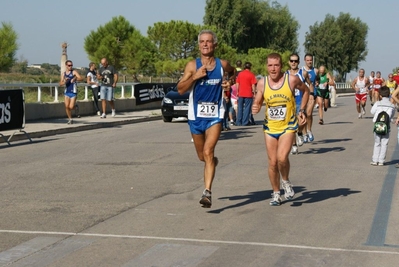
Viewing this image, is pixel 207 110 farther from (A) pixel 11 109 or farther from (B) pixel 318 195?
(A) pixel 11 109

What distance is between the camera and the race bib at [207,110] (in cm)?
927

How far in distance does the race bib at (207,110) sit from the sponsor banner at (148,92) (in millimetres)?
24235

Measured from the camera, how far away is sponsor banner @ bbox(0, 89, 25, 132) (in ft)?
58.9

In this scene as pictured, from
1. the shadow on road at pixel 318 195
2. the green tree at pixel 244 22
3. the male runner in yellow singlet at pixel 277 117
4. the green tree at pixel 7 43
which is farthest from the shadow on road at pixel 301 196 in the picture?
the green tree at pixel 244 22

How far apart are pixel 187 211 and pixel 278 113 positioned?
1.62 m

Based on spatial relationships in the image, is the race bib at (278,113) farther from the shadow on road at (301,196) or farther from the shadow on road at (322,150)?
the shadow on road at (322,150)

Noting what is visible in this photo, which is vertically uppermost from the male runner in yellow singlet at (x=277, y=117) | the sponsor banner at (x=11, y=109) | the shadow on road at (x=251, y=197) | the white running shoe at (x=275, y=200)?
the male runner in yellow singlet at (x=277, y=117)

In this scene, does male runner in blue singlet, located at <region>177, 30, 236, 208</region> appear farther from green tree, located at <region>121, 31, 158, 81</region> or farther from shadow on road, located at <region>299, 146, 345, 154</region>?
green tree, located at <region>121, 31, 158, 81</region>

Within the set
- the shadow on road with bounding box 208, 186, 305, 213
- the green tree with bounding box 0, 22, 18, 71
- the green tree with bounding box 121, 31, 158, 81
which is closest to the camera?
the shadow on road with bounding box 208, 186, 305, 213

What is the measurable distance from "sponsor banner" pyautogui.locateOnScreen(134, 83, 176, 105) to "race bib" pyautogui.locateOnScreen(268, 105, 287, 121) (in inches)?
945

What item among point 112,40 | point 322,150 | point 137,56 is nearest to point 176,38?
point 137,56

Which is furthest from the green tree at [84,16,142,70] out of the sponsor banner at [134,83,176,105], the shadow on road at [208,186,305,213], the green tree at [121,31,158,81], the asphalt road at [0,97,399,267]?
the shadow on road at [208,186,305,213]

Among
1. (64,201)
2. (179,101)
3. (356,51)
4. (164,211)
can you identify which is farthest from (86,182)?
(356,51)

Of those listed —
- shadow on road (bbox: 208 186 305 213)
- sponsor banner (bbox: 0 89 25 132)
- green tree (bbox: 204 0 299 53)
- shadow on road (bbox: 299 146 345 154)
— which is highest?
green tree (bbox: 204 0 299 53)
